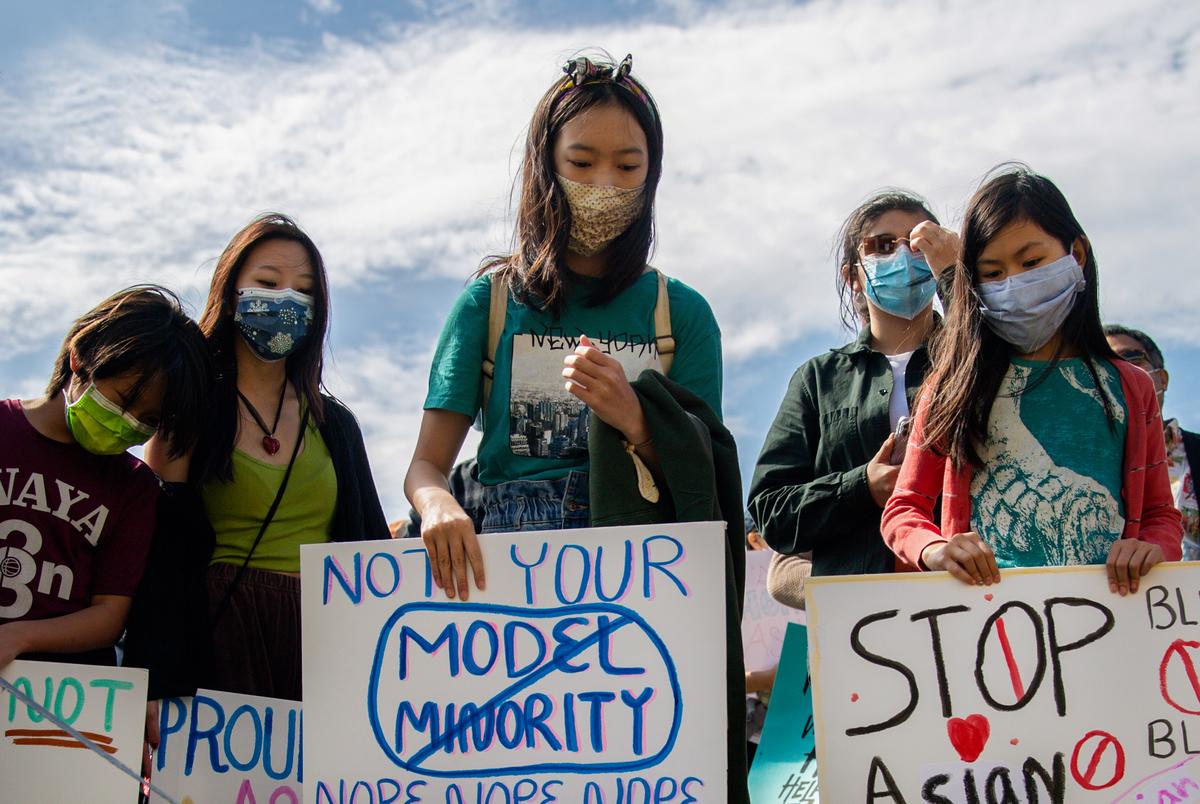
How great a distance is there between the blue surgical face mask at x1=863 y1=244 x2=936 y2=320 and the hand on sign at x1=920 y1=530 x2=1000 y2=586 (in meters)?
1.18

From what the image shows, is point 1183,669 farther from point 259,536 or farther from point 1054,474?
point 259,536

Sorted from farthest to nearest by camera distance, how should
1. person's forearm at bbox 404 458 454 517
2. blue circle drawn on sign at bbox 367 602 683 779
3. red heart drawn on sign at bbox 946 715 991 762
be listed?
person's forearm at bbox 404 458 454 517 → red heart drawn on sign at bbox 946 715 991 762 → blue circle drawn on sign at bbox 367 602 683 779

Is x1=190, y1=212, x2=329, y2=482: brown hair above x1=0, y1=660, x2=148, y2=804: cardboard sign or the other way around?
above

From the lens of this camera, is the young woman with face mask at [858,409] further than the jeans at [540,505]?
Yes

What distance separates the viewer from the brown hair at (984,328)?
3.25m

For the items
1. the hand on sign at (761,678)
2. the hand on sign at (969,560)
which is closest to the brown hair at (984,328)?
the hand on sign at (969,560)

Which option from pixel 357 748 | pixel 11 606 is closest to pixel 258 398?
pixel 11 606

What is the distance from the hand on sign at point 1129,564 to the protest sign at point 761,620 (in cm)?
259

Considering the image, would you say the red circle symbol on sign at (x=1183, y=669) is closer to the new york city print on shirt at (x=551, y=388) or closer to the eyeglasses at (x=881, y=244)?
the new york city print on shirt at (x=551, y=388)

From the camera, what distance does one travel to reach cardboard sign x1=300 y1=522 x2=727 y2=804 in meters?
2.77

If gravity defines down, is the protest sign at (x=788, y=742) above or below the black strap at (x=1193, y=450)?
below

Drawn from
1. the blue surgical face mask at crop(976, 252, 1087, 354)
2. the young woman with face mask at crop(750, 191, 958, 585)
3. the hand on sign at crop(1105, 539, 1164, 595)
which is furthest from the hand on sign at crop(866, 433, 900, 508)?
the hand on sign at crop(1105, 539, 1164, 595)

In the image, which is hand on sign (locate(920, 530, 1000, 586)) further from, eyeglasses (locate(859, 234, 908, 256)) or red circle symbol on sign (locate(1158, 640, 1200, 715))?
eyeglasses (locate(859, 234, 908, 256))

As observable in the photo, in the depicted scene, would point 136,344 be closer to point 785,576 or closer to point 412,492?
point 412,492
